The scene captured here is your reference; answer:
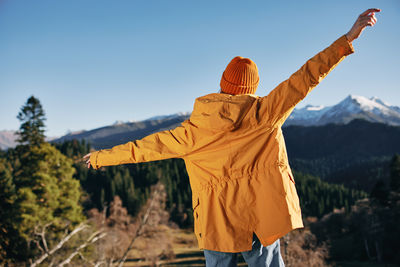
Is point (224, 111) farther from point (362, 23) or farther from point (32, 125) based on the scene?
point (32, 125)

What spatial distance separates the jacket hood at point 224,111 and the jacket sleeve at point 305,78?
0.55 feet

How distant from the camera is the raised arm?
1972mm

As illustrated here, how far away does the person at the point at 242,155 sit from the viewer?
2.06 meters

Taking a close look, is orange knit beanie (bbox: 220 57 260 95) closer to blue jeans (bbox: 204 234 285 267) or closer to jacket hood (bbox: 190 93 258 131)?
jacket hood (bbox: 190 93 258 131)

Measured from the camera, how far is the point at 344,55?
199 cm

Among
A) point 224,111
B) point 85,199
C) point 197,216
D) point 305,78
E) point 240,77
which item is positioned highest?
point 240,77

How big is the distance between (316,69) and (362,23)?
0.47 meters

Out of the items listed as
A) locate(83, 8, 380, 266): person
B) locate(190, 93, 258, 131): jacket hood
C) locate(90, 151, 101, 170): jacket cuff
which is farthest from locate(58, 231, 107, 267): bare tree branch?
locate(190, 93, 258, 131): jacket hood

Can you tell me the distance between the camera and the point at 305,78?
199 centimetres

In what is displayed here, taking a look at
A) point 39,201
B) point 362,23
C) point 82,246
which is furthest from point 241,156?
point 39,201

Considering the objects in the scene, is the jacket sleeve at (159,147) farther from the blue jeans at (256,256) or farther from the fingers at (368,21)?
the fingers at (368,21)

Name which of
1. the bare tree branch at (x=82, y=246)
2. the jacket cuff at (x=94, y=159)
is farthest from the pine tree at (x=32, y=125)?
the jacket cuff at (x=94, y=159)

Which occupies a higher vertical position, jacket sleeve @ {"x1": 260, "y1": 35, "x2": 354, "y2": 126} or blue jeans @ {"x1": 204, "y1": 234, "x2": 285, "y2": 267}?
jacket sleeve @ {"x1": 260, "y1": 35, "x2": 354, "y2": 126}

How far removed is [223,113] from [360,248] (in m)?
45.2
